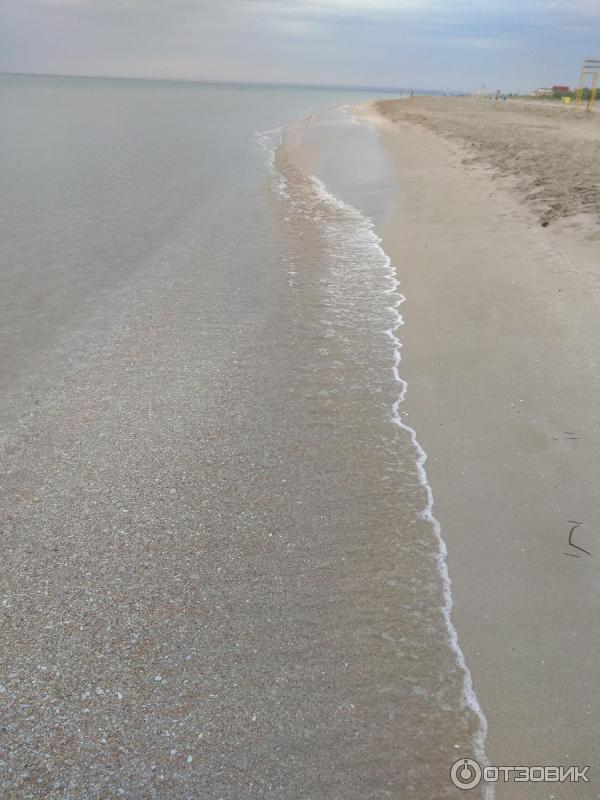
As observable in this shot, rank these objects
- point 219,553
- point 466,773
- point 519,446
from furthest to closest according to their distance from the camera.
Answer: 1. point 519,446
2. point 219,553
3. point 466,773

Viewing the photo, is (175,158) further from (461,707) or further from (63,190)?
(461,707)

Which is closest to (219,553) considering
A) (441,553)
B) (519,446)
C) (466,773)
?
(441,553)

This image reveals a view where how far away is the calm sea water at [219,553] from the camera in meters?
2.39

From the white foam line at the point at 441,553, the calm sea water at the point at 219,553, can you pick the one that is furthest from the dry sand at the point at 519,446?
the calm sea water at the point at 219,553

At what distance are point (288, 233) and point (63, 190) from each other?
7.11 metres

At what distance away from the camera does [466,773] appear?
7.64 ft

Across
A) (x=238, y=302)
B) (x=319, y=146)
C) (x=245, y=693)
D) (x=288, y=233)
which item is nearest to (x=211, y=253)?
(x=288, y=233)

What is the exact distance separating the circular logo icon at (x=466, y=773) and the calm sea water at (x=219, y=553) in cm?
5

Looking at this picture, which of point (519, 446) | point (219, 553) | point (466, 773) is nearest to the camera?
point (466, 773)

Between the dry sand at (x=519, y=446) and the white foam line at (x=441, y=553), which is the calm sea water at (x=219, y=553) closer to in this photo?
the white foam line at (x=441, y=553)

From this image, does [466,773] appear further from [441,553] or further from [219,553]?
[219,553]

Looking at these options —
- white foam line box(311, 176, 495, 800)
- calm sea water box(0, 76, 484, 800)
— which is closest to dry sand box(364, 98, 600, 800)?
white foam line box(311, 176, 495, 800)

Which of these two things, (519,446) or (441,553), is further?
(519,446)

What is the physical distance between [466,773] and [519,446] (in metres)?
2.41
